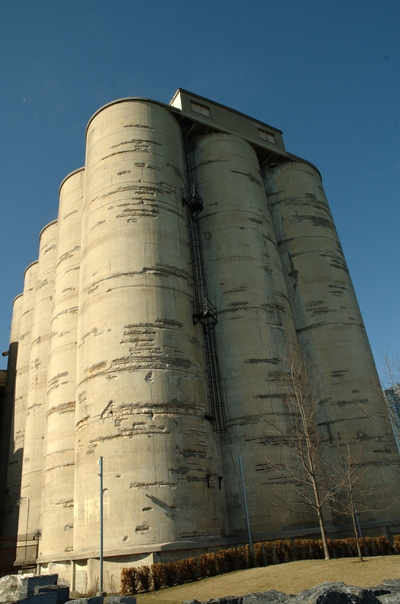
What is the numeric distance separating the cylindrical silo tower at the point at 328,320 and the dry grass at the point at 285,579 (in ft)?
37.0

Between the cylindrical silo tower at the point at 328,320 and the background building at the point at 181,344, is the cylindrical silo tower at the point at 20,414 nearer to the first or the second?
the background building at the point at 181,344

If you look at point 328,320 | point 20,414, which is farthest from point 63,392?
point 328,320

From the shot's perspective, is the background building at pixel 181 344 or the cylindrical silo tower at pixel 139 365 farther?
the background building at pixel 181 344

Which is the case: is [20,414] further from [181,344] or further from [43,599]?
[43,599]

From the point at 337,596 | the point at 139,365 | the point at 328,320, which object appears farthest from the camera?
the point at 328,320

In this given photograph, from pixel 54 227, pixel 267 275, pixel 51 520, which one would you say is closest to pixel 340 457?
pixel 267 275

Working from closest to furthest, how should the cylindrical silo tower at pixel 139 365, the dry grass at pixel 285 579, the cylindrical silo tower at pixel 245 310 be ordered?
the dry grass at pixel 285 579 < the cylindrical silo tower at pixel 139 365 < the cylindrical silo tower at pixel 245 310

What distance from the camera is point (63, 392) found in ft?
92.4

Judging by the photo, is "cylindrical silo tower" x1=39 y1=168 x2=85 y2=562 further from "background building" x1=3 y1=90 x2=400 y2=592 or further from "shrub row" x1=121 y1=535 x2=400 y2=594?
"shrub row" x1=121 y1=535 x2=400 y2=594

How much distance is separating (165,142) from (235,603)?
2571 centimetres

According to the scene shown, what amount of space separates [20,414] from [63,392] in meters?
16.2

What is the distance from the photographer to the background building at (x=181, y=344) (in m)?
20.4

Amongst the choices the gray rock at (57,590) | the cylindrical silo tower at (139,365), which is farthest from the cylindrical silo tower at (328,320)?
the gray rock at (57,590)

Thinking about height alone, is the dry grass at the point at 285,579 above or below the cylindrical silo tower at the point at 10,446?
below
